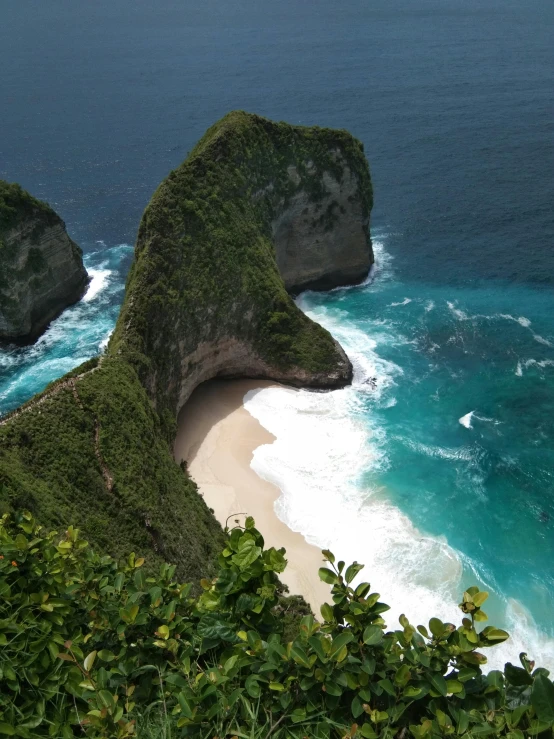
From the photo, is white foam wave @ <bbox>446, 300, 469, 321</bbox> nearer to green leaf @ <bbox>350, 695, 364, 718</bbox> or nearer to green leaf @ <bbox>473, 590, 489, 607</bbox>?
green leaf @ <bbox>473, 590, 489, 607</bbox>

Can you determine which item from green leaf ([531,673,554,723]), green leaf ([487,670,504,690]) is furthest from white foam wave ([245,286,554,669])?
green leaf ([531,673,554,723])

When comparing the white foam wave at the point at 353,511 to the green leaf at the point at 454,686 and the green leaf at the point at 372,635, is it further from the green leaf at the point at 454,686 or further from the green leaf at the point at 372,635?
the green leaf at the point at 372,635

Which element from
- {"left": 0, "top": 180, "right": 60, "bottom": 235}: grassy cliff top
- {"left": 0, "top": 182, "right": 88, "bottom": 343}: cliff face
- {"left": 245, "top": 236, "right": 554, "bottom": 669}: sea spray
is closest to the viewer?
{"left": 245, "top": 236, "right": 554, "bottom": 669}: sea spray

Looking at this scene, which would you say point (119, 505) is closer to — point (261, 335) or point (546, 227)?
point (261, 335)

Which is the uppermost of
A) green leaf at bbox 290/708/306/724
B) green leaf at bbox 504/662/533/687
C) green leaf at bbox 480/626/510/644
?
green leaf at bbox 480/626/510/644

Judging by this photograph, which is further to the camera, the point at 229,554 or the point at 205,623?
the point at 229,554

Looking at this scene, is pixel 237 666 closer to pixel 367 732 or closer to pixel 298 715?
pixel 298 715

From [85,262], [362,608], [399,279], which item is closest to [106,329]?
[85,262]
